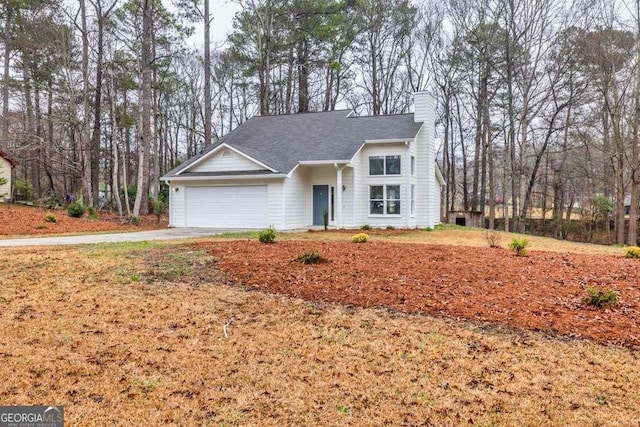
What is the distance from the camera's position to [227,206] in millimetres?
16859

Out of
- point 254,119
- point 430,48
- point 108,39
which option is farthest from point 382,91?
point 108,39

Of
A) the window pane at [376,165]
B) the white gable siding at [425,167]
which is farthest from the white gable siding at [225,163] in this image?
the white gable siding at [425,167]

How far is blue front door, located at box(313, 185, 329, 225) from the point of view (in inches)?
698

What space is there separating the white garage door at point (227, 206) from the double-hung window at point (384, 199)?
4.51m

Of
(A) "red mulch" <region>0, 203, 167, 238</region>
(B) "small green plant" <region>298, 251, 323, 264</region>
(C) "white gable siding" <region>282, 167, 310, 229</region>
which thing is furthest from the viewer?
(C) "white gable siding" <region>282, 167, 310, 229</region>

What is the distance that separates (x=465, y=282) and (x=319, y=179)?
38.2 ft

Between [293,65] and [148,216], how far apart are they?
38.2 ft

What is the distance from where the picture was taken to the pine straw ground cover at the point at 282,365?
10.00 ft

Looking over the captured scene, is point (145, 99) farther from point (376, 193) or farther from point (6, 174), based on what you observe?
point (376, 193)

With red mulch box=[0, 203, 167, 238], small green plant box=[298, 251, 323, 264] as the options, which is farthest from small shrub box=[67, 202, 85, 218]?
small green plant box=[298, 251, 323, 264]

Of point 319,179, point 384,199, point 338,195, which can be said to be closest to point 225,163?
point 319,179

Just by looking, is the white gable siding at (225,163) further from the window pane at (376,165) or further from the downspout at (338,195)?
the window pane at (376,165)

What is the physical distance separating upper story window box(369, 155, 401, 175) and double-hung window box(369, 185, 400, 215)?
578mm
